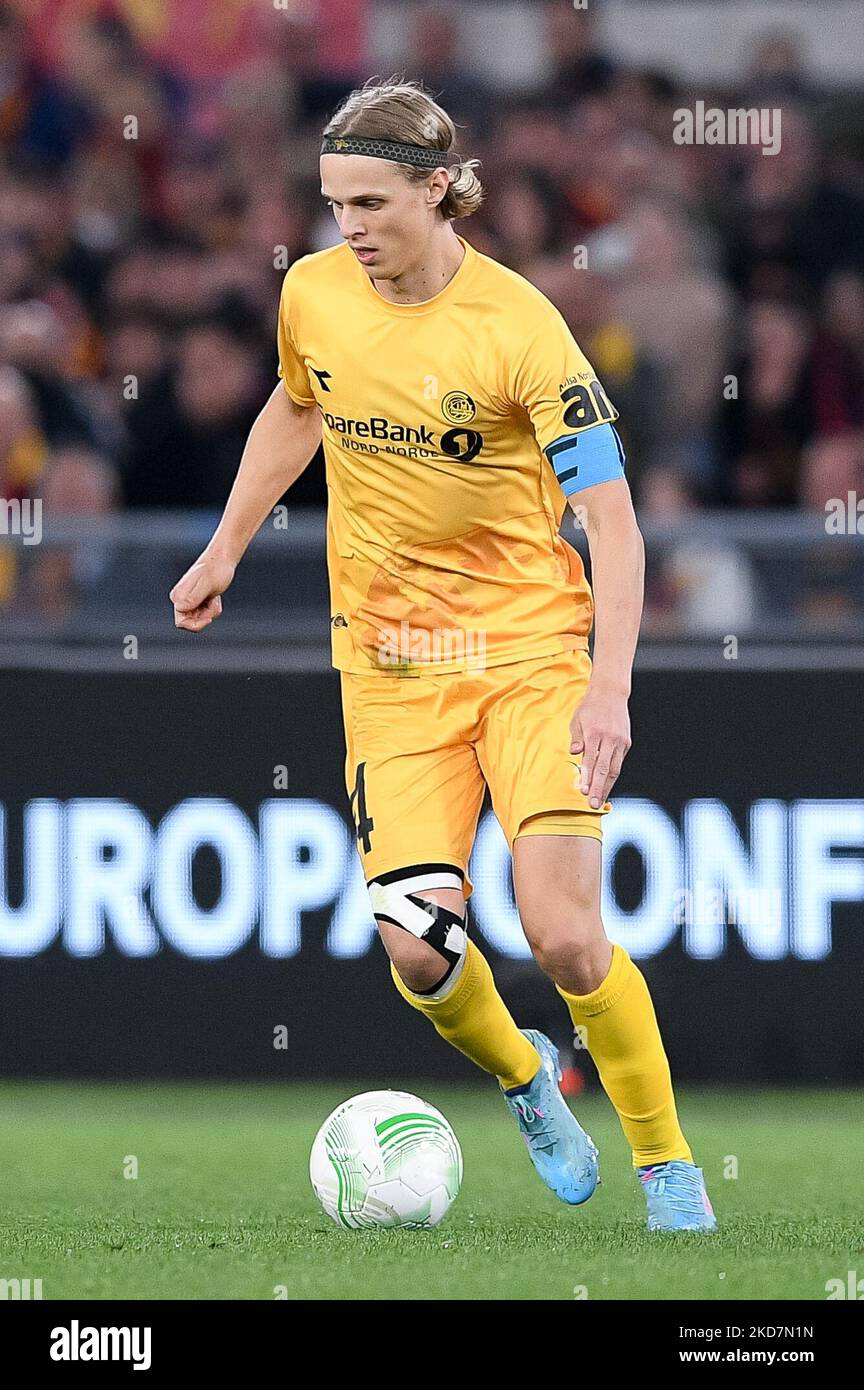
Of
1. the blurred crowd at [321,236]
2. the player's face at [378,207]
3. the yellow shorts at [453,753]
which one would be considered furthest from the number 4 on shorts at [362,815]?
the blurred crowd at [321,236]

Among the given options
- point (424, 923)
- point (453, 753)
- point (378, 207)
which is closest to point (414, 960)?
point (424, 923)

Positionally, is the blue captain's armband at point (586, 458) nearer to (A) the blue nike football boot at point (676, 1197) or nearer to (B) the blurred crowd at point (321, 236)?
(A) the blue nike football boot at point (676, 1197)

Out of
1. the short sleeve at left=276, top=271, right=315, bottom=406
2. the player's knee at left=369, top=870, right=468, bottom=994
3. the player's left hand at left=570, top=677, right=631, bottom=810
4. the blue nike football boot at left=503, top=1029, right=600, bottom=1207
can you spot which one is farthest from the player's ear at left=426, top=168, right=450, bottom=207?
the blue nike football boot at left=503, top=1029, right=600, bottom=1207

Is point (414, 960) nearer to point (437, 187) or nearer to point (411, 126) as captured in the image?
point (437, 187)

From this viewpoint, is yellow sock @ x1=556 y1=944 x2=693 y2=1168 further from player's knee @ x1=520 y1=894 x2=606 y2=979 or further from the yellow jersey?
the yellow jersey

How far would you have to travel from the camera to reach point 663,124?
31.1 feet

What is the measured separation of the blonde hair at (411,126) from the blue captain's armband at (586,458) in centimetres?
55

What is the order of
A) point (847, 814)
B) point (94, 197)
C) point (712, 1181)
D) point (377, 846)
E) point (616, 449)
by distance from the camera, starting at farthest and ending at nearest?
point (94, 197)
point (847, 814)
point (712, 1181)
point (377, 846)
point (616, 449)

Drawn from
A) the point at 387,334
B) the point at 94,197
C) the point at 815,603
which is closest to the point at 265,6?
the point at 94,197

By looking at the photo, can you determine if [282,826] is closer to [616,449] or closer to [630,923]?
[630,923]

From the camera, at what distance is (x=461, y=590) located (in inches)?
179

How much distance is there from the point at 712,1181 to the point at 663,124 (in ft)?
18.1

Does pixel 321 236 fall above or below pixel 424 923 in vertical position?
above

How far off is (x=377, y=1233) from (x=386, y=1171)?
133 mm
